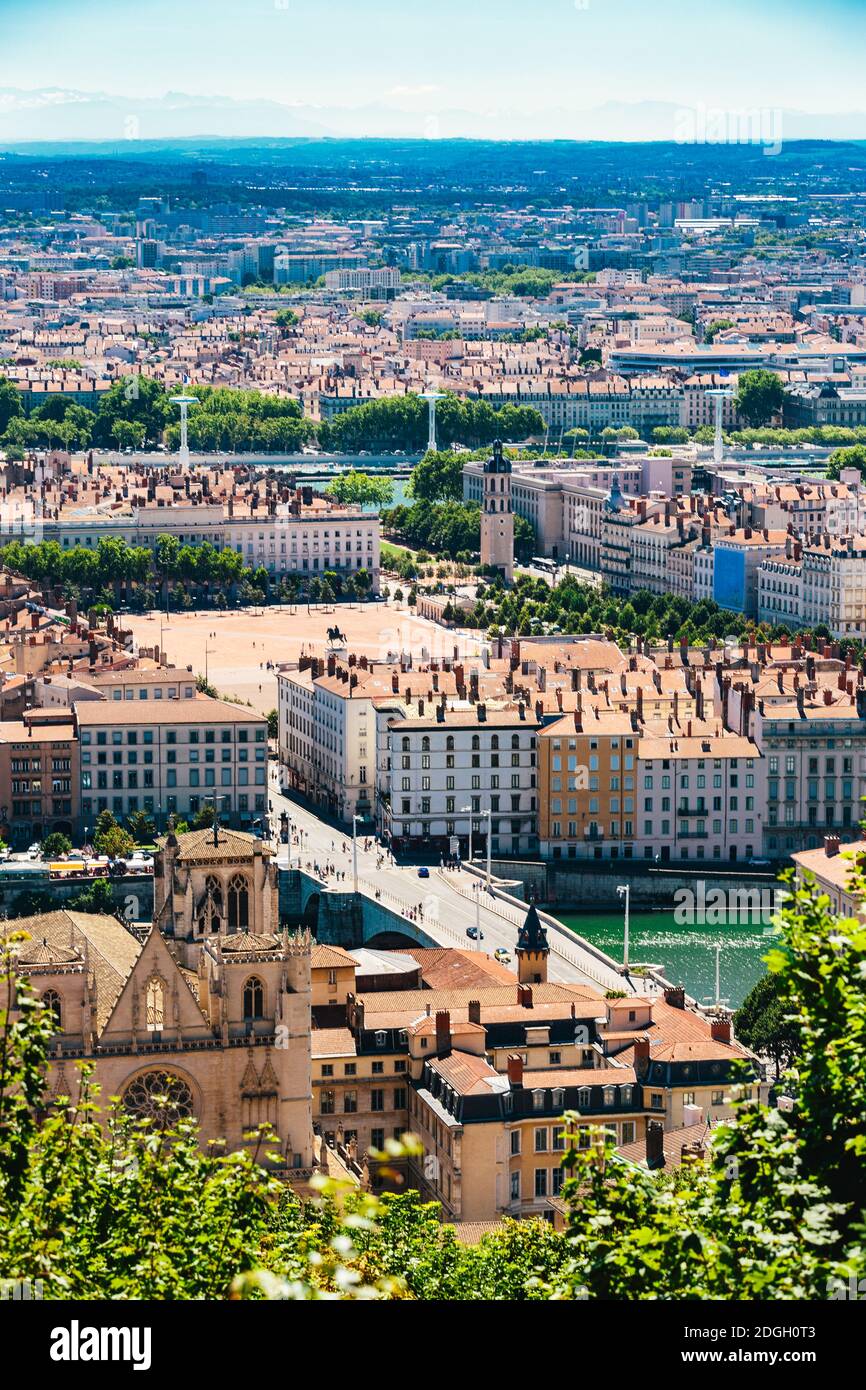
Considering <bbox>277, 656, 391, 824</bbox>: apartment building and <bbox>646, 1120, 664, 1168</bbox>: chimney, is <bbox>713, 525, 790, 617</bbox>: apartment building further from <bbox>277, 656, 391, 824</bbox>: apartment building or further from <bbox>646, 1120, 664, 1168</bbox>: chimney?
<bbox>646, 1120, 664, 1168</bbox>: chimney

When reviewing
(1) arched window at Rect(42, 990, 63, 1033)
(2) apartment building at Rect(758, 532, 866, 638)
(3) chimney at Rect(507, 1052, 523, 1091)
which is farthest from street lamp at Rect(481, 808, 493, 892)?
(2) apartment building at Rect(758, 532, 866, 638)

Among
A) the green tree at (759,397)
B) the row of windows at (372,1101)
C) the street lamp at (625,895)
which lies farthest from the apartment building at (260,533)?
the row of windows at (372,1101)

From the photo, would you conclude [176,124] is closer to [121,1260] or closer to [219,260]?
[219,260]

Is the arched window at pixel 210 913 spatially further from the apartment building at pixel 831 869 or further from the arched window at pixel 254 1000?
the apartment building at pixel 831 869

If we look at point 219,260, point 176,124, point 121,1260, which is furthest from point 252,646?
point 176,124

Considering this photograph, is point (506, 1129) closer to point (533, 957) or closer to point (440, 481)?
point (533, 957)

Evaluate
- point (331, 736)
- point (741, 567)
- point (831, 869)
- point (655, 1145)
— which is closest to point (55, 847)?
point (331, 736)
